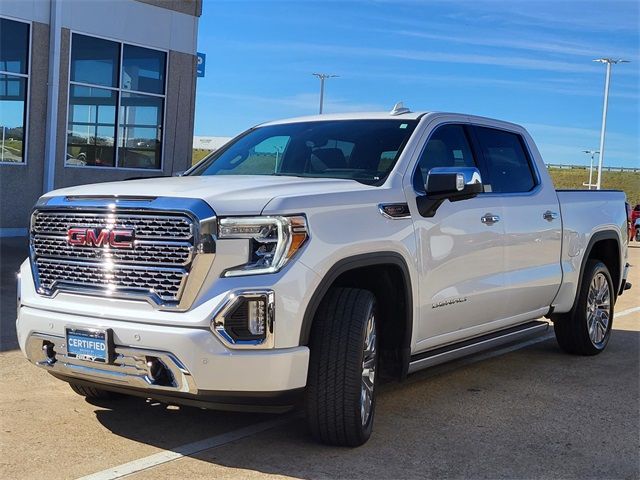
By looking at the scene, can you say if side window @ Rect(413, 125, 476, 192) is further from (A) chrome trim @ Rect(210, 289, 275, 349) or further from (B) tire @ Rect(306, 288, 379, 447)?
(A) chrome trim @ Rect(210, 289, 275, 349)

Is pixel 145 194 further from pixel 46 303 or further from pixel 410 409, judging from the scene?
pixel 410 409

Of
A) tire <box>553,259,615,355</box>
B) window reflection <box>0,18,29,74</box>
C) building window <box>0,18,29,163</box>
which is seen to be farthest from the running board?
window reflection <box>0,18,29,74</box>

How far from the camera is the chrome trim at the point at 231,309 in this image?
3920mm

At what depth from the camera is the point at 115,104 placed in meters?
16.3

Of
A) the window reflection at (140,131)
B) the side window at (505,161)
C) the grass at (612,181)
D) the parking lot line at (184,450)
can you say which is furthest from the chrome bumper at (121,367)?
the grass at (612,181)

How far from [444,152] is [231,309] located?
2354mm

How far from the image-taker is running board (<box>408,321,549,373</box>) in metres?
5.10

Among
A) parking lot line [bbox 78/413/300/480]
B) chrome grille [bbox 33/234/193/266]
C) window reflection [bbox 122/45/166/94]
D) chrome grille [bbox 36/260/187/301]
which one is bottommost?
parking lot line [bbox 78/413/300/480]

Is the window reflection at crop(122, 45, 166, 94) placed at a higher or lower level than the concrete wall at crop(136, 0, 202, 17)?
lower

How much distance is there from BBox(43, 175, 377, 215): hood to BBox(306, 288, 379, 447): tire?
61 cm

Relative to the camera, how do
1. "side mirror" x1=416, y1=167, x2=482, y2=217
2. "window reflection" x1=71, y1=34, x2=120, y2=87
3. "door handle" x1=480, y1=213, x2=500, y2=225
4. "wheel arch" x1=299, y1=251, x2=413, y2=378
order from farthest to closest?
"window reflection" x1=71, y1=34, x2=120, y2=87, "door handle" x1=480, y1=213, x2=500, y2=225, "side mirror" x1=416, y1=167, x2=482, y2=217, "wheel arch" x1=299, y1=251, x2=413, y2=378

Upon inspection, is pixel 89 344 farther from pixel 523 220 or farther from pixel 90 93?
pixel 90 93

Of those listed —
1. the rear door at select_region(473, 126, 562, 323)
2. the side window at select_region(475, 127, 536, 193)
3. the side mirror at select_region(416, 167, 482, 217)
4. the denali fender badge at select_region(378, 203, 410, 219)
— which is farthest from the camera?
the side window at select_region(475, 127, 536, 193)

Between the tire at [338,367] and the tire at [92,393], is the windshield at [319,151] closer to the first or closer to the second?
the tire at [338,367]
